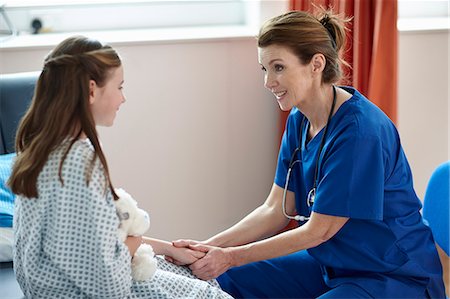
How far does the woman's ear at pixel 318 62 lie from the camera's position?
195 centimetres

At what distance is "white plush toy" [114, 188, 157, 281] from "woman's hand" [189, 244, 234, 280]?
0.78 ft

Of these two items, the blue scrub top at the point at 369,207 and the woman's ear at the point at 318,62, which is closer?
the blue scrub top at the point at 369,207

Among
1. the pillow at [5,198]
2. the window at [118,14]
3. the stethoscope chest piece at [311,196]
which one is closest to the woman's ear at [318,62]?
the stethoscope chest piece at [311,196]

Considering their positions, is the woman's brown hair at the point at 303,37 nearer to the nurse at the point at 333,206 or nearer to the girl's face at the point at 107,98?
the nurse at the point at 333,206

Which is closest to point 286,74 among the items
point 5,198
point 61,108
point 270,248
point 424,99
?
point 270,248

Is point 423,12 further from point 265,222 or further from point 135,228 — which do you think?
point 135,228

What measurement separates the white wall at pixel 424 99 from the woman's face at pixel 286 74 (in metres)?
1.12

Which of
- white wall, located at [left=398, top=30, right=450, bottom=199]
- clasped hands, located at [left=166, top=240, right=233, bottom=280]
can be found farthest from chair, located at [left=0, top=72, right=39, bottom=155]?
white wall, located at [left=398, top=30, right=450, bottom=199]

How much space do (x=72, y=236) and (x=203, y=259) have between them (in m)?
0.50

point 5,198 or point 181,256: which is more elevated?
point 5,198

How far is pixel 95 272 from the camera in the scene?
1.51m

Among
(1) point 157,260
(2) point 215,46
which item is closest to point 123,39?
(2) point 215,46

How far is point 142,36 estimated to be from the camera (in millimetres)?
2881

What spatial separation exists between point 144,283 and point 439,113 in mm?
1788
